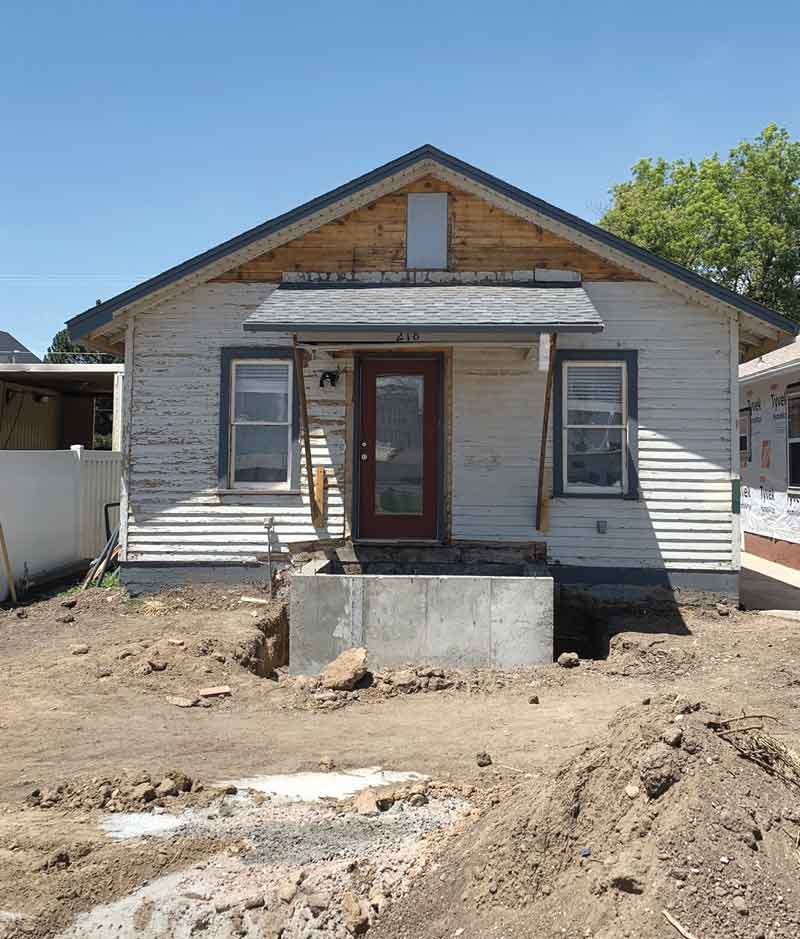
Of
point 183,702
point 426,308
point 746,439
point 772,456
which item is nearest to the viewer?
point 183,702

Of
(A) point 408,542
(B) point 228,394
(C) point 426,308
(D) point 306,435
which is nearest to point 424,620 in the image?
(A) point 408,542

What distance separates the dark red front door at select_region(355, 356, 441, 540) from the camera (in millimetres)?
10930

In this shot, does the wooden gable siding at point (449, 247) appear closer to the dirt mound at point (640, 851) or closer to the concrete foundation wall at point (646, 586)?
the concrete foundation wall at point (646, 586)

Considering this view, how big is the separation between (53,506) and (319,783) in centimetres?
918

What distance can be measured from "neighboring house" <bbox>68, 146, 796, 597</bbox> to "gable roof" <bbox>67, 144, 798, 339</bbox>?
28 millimetres

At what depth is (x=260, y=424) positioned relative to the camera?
11.0 metres

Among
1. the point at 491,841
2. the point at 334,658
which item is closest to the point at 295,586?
the point at 334,658

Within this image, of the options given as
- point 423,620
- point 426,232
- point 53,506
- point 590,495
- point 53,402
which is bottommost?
A: point 423,620

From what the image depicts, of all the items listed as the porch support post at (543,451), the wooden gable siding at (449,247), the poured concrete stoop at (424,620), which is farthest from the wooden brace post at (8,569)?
the porch support post at (543,451)

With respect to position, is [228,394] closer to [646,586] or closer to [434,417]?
[434,417]

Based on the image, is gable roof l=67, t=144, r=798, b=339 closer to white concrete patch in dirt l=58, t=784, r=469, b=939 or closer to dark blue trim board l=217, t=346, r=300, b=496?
dark blue trim board l=217, t=346, r=300, b=496

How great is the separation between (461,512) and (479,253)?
11.5 feet

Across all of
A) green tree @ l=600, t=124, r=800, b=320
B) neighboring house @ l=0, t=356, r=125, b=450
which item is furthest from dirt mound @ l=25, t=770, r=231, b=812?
green tree @ l=600, t=124, r=800, b=320

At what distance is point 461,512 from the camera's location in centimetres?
1079
